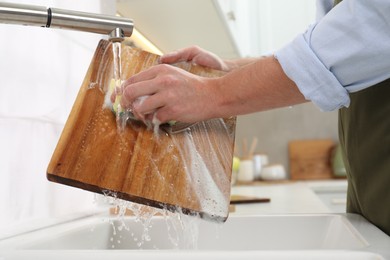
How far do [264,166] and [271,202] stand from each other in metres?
1.37

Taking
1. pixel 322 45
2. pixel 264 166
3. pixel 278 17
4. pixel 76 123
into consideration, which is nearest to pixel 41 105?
pixel 76 123

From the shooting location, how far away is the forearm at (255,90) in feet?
1.72

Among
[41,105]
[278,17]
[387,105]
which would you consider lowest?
[387,105]

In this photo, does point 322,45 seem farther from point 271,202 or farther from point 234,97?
point 271,202

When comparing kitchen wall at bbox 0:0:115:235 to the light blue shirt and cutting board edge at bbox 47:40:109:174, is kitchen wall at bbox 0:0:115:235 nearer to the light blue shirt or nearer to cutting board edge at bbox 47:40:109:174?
cutting board edge at bbox 47:40:109:174

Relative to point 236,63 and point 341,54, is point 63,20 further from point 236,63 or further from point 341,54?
point 236,63

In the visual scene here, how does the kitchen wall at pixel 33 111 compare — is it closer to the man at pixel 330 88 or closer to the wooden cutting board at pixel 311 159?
the man at pixel 330 88

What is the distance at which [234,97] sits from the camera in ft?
1.85

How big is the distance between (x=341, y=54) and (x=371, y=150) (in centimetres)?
22

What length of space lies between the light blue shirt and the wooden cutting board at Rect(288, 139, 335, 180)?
8.11ft

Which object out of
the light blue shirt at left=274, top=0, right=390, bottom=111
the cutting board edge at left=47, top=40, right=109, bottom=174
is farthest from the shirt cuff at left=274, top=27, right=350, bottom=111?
the cutting board edge at left=47, top=40, right=109, bottom=174

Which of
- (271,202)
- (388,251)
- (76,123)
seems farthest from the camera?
(271,202)

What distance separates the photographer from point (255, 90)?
0.54 metres

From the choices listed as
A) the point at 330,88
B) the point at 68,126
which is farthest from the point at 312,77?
the point at 68,126
